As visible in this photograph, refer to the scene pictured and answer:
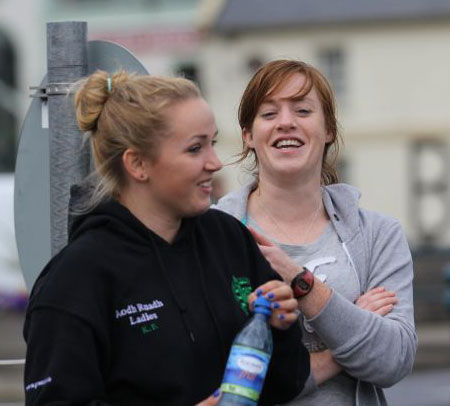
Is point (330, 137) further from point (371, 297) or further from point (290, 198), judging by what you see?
point (371, 297)

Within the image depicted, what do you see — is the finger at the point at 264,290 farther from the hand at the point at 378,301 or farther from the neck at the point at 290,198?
the neck at the point at 290,198

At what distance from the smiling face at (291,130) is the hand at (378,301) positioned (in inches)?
15.3

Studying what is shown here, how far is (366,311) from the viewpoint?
371cm

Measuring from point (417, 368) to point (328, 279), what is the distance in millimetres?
12623

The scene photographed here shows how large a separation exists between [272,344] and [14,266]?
51.8 feet

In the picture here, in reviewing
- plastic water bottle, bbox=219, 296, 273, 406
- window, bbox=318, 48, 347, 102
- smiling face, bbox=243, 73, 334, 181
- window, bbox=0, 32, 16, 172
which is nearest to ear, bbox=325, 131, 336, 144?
smiling face, bbox=243, 73, 334, 181

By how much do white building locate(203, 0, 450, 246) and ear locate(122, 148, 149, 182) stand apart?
3433cm

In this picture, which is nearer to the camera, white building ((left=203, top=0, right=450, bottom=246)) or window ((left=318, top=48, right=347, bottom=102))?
white building ((left=203, top=0, right=450, bottom=246))

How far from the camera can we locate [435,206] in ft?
125

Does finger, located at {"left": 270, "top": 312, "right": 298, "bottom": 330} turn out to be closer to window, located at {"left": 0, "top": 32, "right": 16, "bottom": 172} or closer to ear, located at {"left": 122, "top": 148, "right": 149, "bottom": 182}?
ear, located at {"left": 122, "top": 148, "right": 149, "bottom": 182}

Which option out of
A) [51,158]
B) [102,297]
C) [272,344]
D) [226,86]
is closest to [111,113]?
[102,297]

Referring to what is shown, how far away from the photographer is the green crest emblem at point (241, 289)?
321 cm

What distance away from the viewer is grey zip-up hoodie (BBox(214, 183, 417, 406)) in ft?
12.0

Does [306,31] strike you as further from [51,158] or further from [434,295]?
[51,158]
